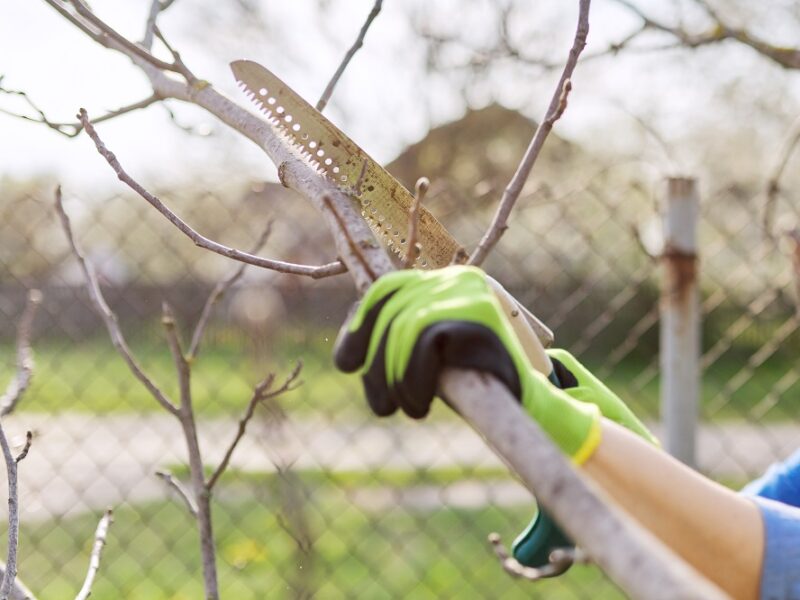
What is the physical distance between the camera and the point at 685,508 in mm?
1064

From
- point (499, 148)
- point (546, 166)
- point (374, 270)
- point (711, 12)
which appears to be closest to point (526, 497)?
point (711, 12)

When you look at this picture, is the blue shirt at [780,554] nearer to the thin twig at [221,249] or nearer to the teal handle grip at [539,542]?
the teal handle grip at [539,542]

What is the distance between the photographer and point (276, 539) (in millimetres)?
3586

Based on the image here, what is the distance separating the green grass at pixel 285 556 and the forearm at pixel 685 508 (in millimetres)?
1596

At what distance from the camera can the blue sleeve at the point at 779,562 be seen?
1137 millimetres

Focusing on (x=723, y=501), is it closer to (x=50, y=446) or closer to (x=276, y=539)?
(x=276, y=539)

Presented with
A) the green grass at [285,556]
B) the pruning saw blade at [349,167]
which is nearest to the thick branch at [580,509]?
the pruning saw blade at [349,167]

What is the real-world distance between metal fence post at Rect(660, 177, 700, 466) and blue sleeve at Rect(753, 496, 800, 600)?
133cm

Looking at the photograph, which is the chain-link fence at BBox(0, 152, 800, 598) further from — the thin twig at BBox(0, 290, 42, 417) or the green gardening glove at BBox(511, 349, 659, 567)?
the green gardening glove at BBox(511, 349, 659, 567)

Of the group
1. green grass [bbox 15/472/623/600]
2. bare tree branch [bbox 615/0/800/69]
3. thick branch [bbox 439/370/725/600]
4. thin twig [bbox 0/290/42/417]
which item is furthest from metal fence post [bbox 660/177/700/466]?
thick branch [bbox 439/370/725/600]

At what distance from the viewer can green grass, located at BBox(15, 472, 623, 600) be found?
3.06m

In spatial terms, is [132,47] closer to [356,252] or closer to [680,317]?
[356,252]

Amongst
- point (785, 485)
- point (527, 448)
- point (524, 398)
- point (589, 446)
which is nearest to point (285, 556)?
point (785, 485)

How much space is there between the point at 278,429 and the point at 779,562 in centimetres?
112
